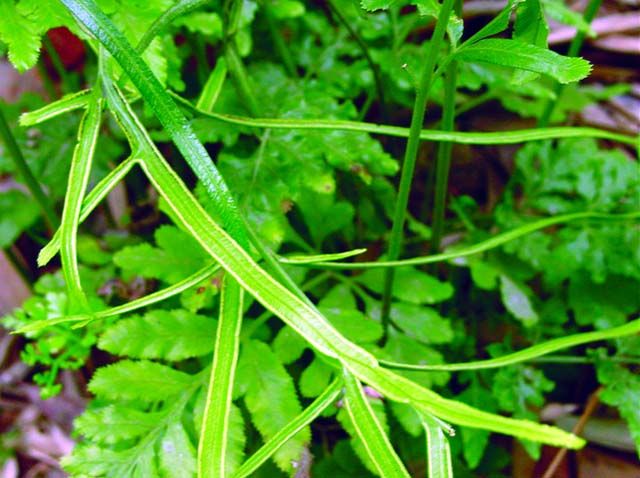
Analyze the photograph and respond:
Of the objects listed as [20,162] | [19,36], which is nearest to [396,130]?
[19,36]

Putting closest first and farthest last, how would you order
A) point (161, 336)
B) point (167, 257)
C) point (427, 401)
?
1. point (427, 401)
2. point (161, 336)
3. point (167, 257)

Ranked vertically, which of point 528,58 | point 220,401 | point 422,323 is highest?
point 528,58

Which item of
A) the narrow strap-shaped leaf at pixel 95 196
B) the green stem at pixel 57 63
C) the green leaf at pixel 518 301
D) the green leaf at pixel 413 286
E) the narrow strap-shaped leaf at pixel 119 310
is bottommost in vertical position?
the green leaf at pixel 518 301

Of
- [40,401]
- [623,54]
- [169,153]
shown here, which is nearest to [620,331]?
[169,153]

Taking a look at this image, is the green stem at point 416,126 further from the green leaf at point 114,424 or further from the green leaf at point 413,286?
the green leaf at point 114,424

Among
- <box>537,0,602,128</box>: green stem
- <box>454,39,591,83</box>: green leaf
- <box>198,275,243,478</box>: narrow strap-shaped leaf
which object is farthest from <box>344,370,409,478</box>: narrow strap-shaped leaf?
<box>537,0,602,128</box>: green stem

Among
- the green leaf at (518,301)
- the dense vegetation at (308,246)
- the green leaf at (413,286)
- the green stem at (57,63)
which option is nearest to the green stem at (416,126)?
the dense vegetation at (308,246)

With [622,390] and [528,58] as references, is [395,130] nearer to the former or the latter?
[528,58]
